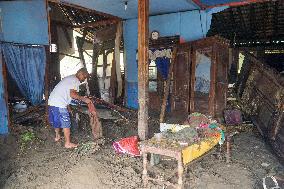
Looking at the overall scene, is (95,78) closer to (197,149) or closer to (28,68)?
(28,68)

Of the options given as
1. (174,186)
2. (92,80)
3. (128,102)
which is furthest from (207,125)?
(92,80)

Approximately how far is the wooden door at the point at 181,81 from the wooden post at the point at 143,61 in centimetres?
337

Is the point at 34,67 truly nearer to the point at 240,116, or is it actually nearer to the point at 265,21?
the point at 240,116

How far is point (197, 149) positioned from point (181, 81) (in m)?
4.42

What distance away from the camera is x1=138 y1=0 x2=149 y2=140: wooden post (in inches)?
212

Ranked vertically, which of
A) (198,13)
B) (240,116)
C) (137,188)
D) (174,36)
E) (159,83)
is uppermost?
(198,13)

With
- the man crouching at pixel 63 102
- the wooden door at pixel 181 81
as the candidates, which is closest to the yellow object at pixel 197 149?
the man crouching at pixel 63 102

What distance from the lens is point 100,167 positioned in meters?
5.30

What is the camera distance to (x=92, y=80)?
12.3 m

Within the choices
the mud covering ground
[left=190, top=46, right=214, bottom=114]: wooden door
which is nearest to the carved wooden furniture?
[left=190, top=46, right=214, bottom=114]: wooden door

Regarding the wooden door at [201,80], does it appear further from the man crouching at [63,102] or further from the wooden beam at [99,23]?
the wooden beam at [99,23]

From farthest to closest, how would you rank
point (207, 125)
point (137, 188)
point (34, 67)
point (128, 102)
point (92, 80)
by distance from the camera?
point (92, 80) < point (128, 102) < point (34, 67) < point (207, 125) < point (137, 188)

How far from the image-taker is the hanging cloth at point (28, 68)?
7.25 metres

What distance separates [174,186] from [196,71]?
498 cm
